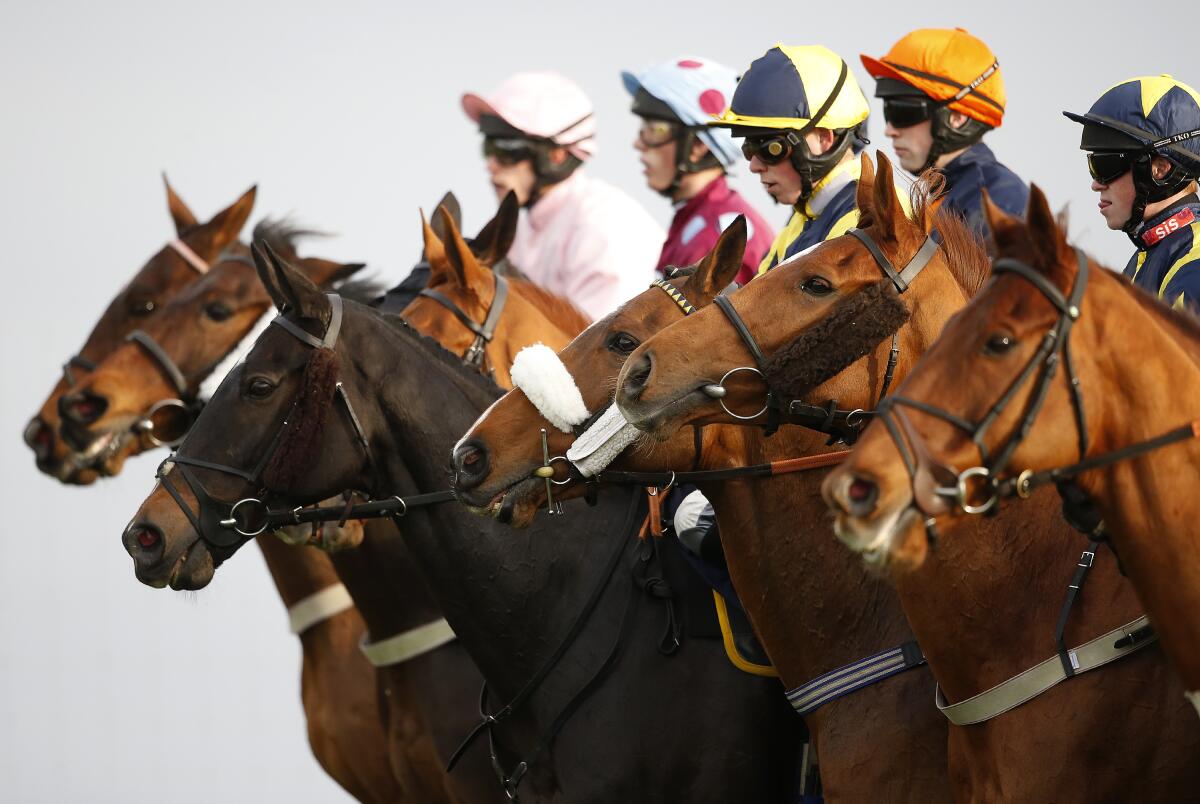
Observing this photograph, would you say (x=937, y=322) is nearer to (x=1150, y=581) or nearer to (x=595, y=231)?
(x=1150, y=581)

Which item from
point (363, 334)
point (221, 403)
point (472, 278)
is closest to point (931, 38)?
point (472, 278)

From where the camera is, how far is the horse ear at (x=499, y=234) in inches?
253

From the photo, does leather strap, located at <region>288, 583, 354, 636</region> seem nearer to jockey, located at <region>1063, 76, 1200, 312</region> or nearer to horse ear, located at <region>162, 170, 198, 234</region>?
horse ear, located at <region>162, 170, 198, 234</region>

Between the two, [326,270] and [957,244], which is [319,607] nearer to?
[326,270]

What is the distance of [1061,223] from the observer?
10.6 ft

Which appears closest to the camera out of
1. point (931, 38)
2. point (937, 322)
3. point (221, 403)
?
point (937, 322)

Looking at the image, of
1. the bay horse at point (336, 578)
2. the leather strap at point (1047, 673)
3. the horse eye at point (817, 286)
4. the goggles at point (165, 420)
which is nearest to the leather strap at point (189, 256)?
the bay horse at point (336, 578)

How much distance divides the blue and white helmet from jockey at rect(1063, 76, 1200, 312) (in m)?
2.62

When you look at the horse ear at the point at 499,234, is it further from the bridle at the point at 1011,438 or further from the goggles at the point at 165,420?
the bridle at the point at 1011,438

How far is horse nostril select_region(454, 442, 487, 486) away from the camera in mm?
4090

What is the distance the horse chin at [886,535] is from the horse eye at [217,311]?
446 cm

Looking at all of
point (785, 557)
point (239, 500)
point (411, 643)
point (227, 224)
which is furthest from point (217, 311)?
Answer: point (785, 557)

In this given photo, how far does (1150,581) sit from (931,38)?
291 centimetres

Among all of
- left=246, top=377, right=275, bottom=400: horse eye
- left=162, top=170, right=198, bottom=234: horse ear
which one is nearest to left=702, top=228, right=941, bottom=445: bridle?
left=246, top=377, right=275, bottom=400: horse eye
